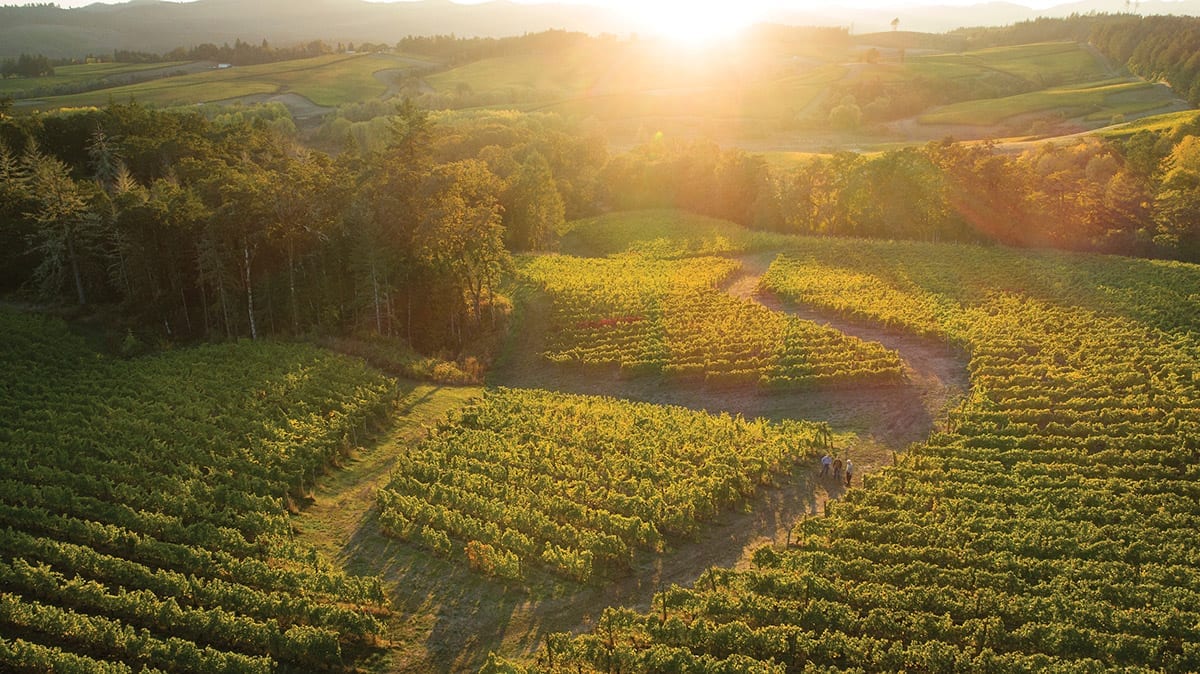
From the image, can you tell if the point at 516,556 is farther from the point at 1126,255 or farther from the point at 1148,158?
the point at 1148,158

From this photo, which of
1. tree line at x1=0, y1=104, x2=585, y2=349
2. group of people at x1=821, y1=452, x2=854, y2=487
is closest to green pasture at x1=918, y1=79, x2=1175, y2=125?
tree line at x1=0, y1=104, x2=585, y2=349

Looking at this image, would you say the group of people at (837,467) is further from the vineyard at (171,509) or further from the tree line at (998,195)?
the tree line at (998,195)

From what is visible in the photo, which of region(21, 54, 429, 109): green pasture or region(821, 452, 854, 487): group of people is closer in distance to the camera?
region(821, 452, 854, 487): group of people

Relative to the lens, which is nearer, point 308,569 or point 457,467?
point 308,569

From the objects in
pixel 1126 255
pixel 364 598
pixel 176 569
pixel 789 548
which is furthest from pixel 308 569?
pixel 1126 255

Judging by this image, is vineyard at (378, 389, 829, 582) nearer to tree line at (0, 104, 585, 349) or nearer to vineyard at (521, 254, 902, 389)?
vineyard at (521, 254, 902, 389)

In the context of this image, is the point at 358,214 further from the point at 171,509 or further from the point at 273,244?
the point at 171,509

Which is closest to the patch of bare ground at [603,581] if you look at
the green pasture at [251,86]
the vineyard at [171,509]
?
the vineyard at [171,509]
